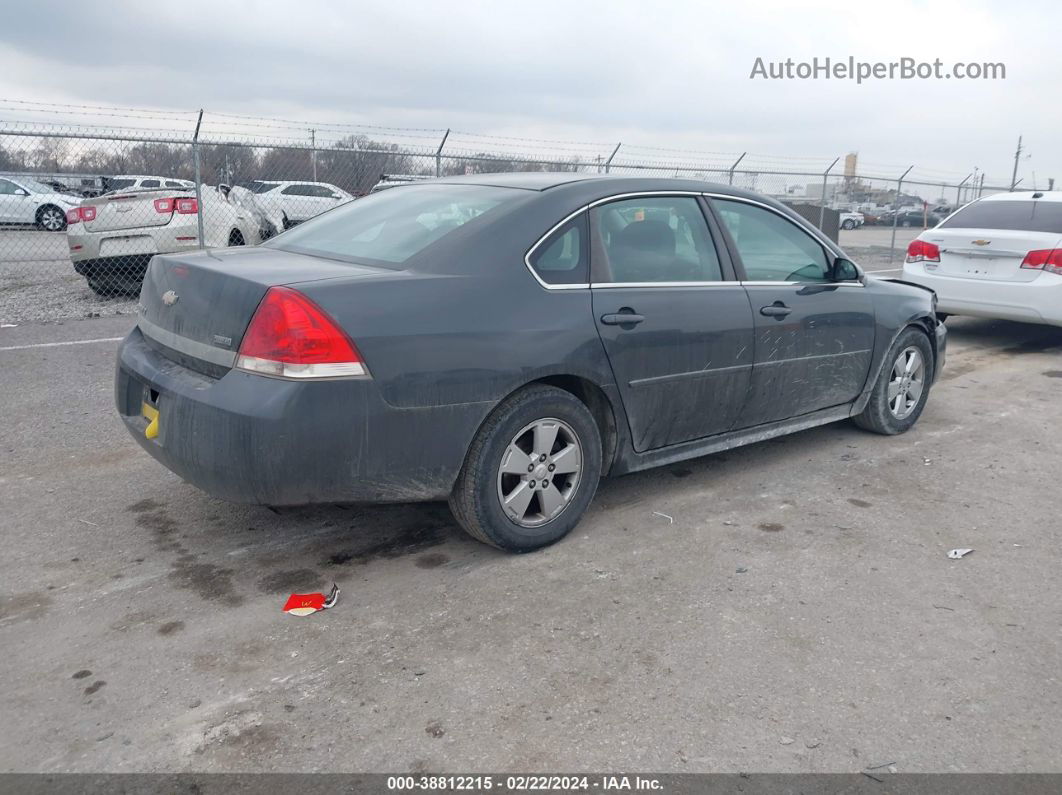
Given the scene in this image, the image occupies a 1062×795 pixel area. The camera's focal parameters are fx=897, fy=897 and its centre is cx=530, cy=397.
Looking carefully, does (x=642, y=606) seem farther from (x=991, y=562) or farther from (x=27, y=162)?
(x=27, y=162)

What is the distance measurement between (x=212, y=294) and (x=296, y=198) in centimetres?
1664

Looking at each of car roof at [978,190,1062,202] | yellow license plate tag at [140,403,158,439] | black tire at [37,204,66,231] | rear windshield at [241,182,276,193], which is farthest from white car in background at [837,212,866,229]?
yellow license plate tag at [140,403,158,439]

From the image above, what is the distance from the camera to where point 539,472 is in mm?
3691

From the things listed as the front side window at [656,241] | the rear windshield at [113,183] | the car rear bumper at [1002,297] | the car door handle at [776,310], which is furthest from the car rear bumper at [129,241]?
the car rear bumper at [1002,297]

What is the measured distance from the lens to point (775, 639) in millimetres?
3094

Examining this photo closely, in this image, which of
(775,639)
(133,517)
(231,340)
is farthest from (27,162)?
(775,639)

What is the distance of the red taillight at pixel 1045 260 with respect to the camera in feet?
25.8

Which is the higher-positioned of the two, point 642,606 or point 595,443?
point 595,443

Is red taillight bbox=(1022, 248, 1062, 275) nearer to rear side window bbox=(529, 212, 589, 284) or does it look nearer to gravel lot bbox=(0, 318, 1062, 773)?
gravel lot bbox=(0, 318, 1062, 773)

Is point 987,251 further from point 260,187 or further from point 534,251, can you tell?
point 260,187

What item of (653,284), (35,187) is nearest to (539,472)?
(653,284)

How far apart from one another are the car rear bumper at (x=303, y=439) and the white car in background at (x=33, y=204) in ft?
69.9

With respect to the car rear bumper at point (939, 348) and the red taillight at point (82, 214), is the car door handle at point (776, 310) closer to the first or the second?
the car rear bumper at point (939, 348)

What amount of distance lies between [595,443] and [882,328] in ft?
7.65
